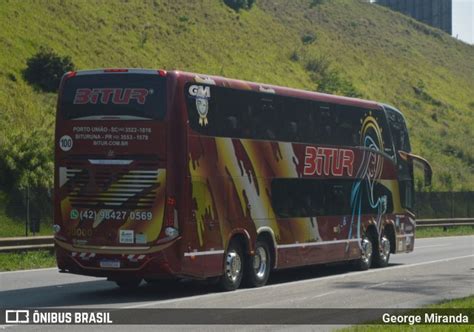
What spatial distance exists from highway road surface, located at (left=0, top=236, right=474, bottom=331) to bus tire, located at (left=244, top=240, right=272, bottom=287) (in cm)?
24

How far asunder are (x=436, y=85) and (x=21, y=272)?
73.2m

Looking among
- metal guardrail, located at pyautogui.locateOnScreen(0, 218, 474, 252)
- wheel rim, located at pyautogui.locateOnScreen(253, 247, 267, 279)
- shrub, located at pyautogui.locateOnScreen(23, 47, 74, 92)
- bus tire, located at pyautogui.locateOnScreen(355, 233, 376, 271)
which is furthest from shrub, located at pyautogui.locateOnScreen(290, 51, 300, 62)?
wheel rim, located at pyautogui.locateOnScreen(253, 247, 267, 279)

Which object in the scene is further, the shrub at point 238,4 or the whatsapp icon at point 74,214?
the shrub at point 238,4

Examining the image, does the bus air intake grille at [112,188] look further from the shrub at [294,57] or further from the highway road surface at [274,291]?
the shrub at [294,57]

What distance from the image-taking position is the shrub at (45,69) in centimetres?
5138

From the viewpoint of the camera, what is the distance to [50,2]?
6300cm

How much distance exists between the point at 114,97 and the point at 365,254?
923cm

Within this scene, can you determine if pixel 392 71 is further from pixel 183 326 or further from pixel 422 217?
pixel 183 326

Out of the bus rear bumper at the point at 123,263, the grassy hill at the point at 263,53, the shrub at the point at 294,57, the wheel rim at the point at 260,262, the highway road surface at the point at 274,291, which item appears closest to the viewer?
the highway road surface at the point at 274,291

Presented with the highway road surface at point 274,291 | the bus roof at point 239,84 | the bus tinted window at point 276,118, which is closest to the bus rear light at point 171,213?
the highway road surface at point 274,291

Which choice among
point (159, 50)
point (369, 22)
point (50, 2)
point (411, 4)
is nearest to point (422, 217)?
point (159, 50)

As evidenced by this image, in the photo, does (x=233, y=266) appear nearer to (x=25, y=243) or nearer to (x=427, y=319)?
(x=427, y=319)

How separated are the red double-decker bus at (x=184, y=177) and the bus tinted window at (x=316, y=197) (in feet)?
0.14

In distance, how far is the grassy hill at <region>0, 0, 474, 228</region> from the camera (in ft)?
167
